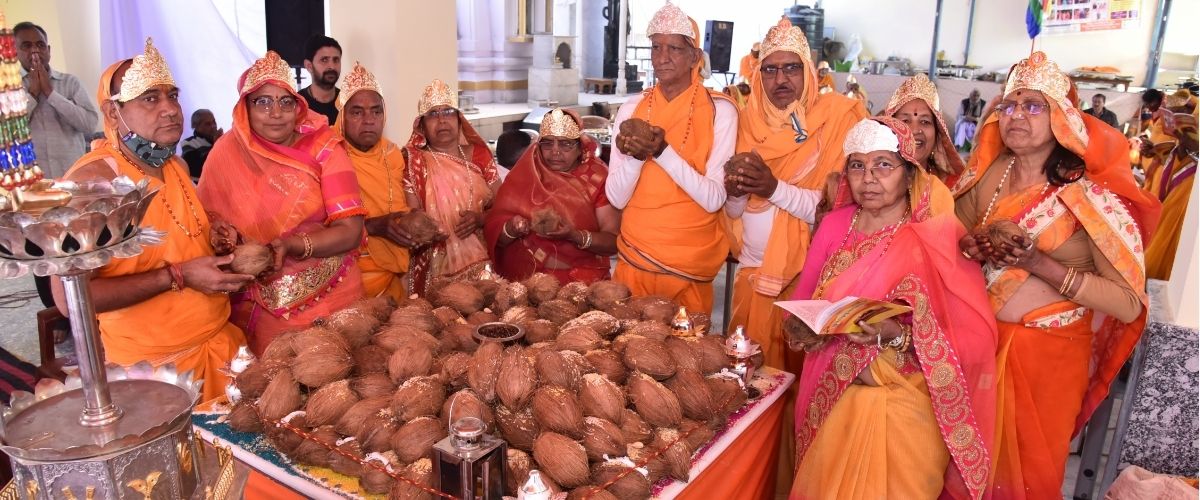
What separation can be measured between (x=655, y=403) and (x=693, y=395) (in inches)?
5.1

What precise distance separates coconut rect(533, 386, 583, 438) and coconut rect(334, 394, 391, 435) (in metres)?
0.36

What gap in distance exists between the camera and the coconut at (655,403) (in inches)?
66.9

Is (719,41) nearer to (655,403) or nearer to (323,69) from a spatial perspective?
(323,69)

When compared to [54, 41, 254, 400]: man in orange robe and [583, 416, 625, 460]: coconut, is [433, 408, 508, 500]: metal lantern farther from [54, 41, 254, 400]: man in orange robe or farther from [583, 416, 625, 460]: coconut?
[54, 41, 254, 400]: man in orange robe

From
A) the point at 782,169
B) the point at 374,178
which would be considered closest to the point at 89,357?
the point at 374,178

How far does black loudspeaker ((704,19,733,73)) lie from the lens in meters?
13.2

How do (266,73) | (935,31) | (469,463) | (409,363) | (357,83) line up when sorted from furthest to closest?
(935,31) → (357,83) → (266,73) → (409,363) → (469,463)

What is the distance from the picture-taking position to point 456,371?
5.70 feet

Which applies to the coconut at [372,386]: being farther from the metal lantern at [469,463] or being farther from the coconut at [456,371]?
the metal lantern at [469,463]

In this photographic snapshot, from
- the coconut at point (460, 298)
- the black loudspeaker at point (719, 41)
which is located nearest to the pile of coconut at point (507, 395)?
the coconut at point (460, 298)

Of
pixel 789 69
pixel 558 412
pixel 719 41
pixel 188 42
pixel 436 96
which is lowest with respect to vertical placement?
pixel 558 412

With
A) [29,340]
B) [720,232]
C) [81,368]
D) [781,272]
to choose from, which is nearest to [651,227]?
[720,232]

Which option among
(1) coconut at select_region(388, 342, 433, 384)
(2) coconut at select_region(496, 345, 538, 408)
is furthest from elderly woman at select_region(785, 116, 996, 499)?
(1) coconut at select_region(388, 342, 433, 384)

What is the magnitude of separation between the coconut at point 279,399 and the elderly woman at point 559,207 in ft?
4.65
